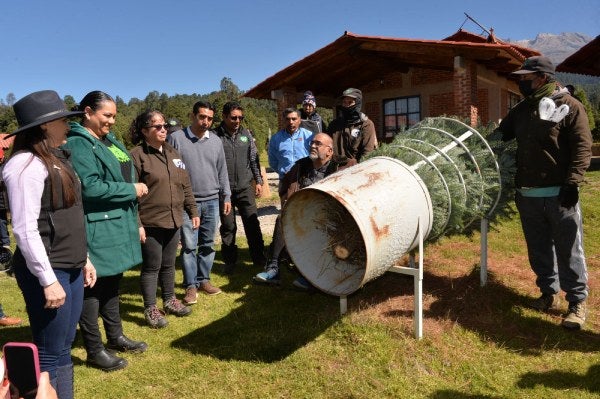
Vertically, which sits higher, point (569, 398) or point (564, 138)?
point (564, 138)

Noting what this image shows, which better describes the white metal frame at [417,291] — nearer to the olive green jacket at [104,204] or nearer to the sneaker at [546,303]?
the sneaker at [546,303]

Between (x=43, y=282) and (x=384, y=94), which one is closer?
(x=43, y=282)

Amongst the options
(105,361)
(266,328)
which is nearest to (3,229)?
(105,361)

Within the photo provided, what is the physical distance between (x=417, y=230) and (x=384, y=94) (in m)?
12.5

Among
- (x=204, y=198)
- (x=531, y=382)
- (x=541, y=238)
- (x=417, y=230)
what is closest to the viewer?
(x=531, y=382)

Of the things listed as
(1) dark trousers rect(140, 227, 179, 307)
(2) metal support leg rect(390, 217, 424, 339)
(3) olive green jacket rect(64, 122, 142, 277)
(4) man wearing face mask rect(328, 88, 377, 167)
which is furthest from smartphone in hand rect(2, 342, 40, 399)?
(4) man wearing face mask rect(328, 88, 377, 167)

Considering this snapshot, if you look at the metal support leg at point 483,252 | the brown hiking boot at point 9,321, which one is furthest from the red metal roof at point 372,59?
the brown hiking boot at point 9,321

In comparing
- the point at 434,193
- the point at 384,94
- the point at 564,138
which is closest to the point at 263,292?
the point at 434,193

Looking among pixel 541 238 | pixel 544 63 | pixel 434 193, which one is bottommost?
pixel 541 238

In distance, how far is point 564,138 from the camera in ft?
12.7

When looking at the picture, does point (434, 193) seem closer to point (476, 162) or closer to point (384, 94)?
point (476, 162)

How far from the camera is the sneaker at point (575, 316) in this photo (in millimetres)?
3883

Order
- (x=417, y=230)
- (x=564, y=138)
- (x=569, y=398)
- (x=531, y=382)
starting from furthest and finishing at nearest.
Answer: (x=564, y=138) → (x=417, y=230) → (x=531, y=382) → (x=569, y=398)

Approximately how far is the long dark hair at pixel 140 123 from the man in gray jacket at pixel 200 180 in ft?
1.81
